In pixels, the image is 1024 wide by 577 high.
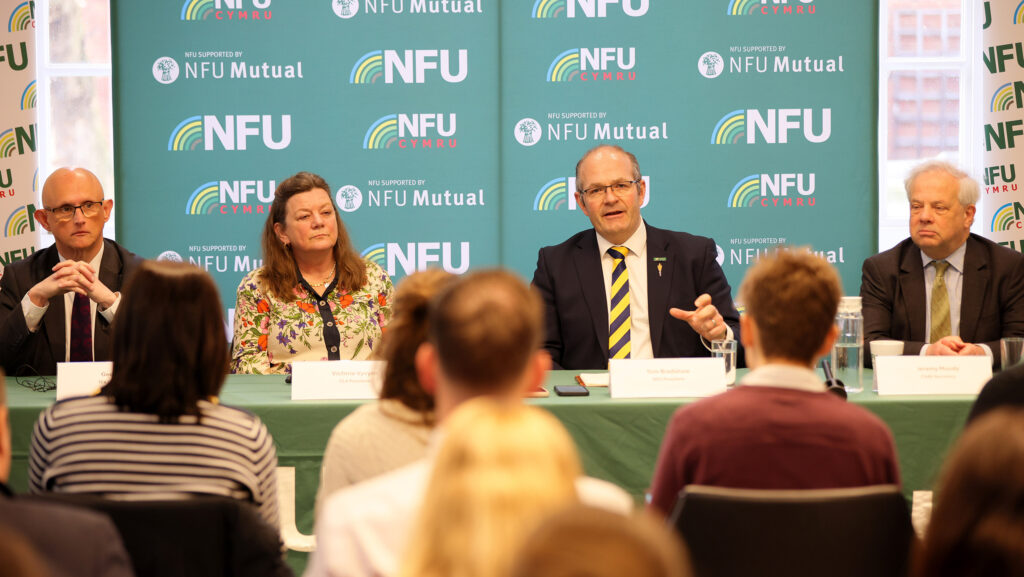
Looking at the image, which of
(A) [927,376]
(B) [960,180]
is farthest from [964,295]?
(A) [927,376]

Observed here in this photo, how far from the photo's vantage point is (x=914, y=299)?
11.8 feet

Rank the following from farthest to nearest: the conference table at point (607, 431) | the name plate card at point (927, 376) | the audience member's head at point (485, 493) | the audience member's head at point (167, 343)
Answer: the name plate card at point (927, 376) → the conference table at point (607, 431) → the audience member's head at point (167, 343) → the audience member's head at point (485, 493)

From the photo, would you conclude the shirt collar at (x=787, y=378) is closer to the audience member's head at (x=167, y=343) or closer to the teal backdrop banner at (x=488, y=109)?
the audience member's head at (x=167, y=343)

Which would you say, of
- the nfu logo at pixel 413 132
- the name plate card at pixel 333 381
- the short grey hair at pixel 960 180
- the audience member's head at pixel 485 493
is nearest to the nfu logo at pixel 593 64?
the nfu logo at pixel 413 132

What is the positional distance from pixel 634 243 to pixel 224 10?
103 inches

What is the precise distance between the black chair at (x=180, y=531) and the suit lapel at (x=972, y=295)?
2.87 meters

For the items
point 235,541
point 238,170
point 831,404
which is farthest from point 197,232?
point 831,404

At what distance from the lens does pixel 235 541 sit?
158 centimetres

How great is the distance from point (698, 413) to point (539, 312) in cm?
50

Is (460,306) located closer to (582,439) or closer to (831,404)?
(831,404)

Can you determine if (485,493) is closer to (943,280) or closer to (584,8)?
(943,280)

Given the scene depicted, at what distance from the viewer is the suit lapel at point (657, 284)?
357 cm

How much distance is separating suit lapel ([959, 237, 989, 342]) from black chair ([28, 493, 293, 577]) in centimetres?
287

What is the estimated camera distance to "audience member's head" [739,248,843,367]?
177 cm
